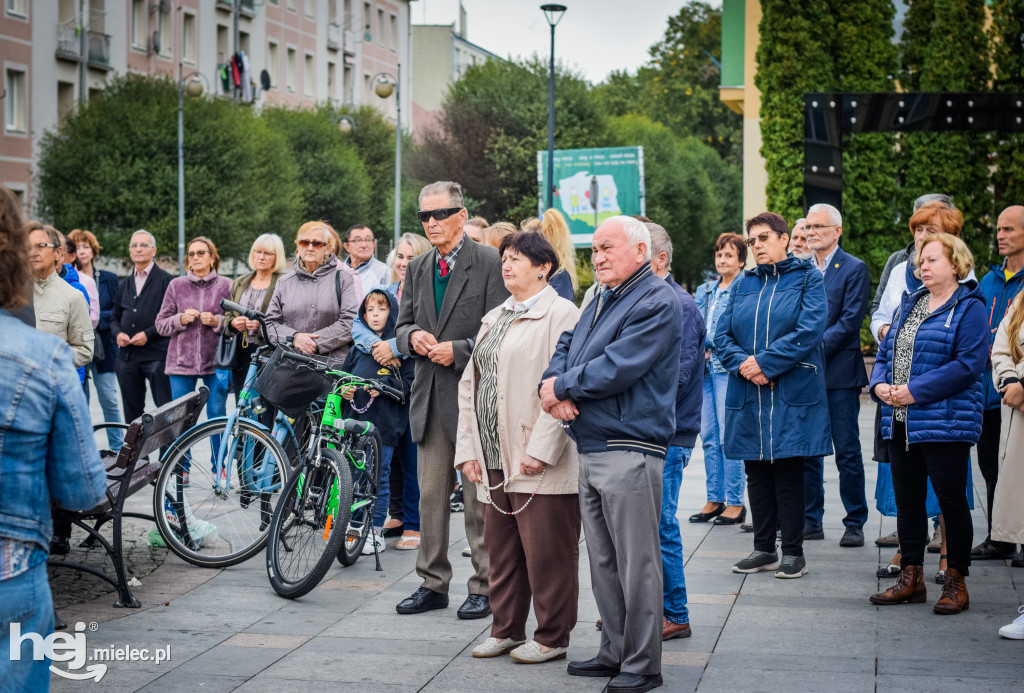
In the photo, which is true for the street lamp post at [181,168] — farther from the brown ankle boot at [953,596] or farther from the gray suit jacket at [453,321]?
the brown ankle boot at [953,596]

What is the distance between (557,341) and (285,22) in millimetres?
60373

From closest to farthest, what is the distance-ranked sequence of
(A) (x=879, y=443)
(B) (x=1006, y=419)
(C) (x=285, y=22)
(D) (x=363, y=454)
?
(B) (x=1006, y=419) < (A) (x=879, y=443) < (D) (x=363, y=454) < (C) (x=285, y=22)

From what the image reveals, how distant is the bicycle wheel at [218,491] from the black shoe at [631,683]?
310cm

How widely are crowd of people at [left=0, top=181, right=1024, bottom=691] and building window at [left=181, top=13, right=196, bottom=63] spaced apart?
47.2m

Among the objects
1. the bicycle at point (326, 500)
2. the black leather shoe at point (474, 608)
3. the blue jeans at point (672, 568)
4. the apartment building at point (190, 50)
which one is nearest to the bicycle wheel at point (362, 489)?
the bicycle at point (326, 500)

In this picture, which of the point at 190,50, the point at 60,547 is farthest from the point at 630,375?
the point at 190,50

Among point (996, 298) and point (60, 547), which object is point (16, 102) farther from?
point (996, 298)

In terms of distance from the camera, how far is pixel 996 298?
7.51 m

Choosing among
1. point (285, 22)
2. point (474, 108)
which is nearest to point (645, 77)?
point (285, 22)

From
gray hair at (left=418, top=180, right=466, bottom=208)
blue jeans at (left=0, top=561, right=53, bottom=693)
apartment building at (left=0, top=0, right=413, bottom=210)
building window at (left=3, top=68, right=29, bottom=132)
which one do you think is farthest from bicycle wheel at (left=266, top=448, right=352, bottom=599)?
building window at (left=3, top=68, right=29, bottom=132)

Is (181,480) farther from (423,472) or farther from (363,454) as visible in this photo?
(423,472)

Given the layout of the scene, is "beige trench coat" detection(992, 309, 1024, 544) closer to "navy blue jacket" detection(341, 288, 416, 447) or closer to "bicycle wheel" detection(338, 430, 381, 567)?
"bicycle wheel" detection(338, 430, 381, 567)

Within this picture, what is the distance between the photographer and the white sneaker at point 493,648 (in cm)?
552

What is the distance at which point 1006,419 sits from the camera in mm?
6391
